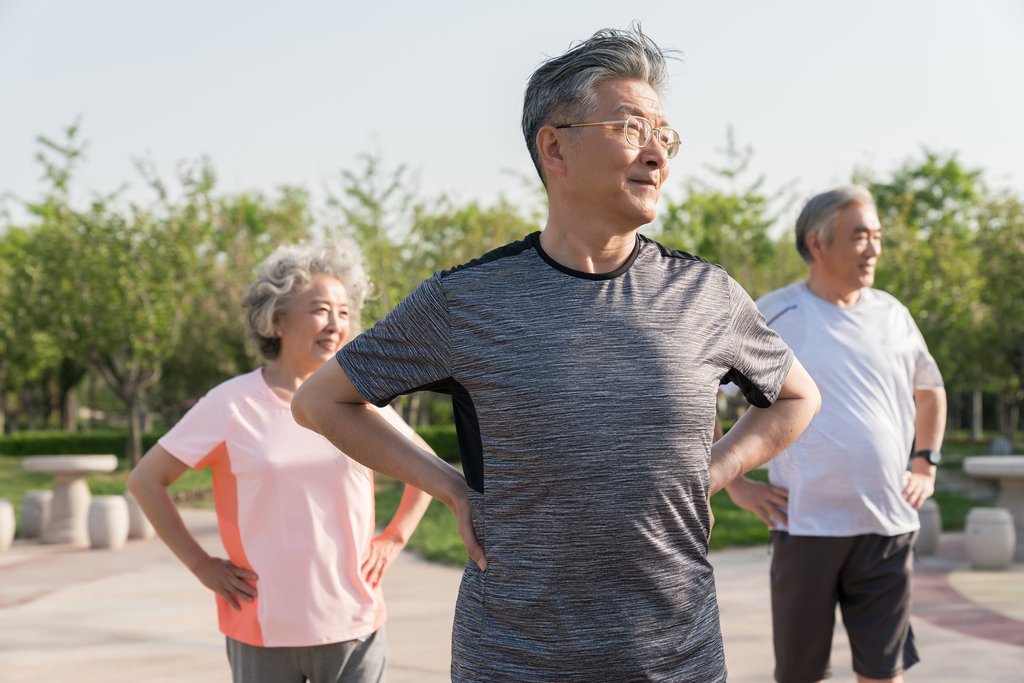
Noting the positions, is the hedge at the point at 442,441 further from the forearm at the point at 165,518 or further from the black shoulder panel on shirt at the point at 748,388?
the black shoulder panel on shirt at the point at 748,388

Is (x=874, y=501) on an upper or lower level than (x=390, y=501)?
upper

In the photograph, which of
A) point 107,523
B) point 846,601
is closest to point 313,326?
point 846,601

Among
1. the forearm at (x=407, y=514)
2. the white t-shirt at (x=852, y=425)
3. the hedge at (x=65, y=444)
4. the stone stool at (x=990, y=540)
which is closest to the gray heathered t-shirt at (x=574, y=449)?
the forearm at (x=407, y=514)

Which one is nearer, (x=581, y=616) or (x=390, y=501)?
(x=581, y=616)

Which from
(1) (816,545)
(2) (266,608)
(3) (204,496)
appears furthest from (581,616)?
(3) (204,496)

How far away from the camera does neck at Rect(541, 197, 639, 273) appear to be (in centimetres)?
186

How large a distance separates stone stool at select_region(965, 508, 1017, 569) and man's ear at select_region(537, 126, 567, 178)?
328 inches

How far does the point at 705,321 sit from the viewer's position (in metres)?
1.83

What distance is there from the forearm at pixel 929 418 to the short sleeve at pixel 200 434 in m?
2.90

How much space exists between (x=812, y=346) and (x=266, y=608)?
233 cm

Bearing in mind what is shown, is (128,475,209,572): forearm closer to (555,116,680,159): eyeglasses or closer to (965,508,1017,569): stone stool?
(555,116,680,159): eyeglasses

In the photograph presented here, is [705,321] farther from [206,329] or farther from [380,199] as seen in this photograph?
[206,329]

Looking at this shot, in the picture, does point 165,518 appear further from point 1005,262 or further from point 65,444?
point 65,444

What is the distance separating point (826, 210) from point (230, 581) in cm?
280
